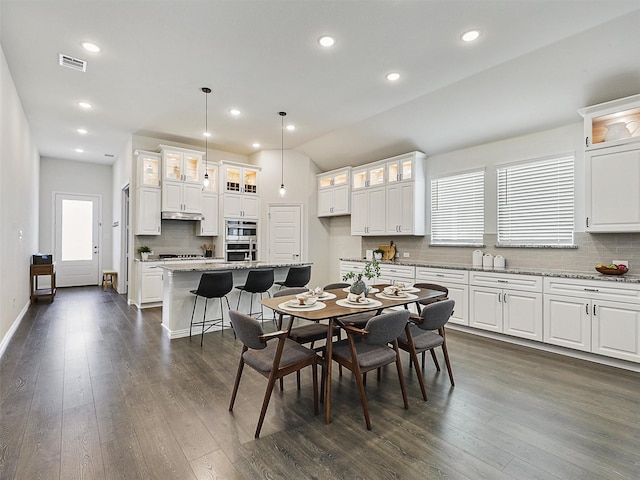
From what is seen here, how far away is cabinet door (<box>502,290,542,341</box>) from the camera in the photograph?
391 cm

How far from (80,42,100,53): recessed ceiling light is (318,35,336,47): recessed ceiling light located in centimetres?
232

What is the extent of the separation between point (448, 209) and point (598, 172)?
2.08 m

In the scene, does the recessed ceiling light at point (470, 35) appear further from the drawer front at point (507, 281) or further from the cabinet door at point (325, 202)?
the cabinet door at point (325, 202)

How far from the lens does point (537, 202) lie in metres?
4.46

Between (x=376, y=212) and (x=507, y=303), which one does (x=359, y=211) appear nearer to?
(x=376, y=212)

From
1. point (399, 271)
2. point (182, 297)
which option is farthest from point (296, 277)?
point (399, 271)

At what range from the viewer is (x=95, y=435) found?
2.19 metres

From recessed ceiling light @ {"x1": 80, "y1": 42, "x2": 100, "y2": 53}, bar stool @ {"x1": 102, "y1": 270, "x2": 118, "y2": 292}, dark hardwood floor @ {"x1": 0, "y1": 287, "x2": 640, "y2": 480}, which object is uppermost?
recessed ceiling light @ {"x1": 80, "y1": 42, "x2": 100, "y2": 53}

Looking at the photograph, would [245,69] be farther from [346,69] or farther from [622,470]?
[622,470]

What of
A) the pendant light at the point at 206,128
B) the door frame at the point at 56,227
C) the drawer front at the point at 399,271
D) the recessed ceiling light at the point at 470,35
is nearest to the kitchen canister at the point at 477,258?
the drawer front at the point at 399,271

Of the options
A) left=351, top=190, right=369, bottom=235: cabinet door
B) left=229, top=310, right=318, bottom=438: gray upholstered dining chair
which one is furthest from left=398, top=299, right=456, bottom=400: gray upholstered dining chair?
left=351, top=190, right=369, bottom=235: cabinet door

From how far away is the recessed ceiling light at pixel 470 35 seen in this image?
9.96 feet

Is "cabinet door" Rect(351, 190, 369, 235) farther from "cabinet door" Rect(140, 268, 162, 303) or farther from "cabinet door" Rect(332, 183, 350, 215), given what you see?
"cabinet door" Rect(140, 268, 162, 303)

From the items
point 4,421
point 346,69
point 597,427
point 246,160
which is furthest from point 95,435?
point 246,160
